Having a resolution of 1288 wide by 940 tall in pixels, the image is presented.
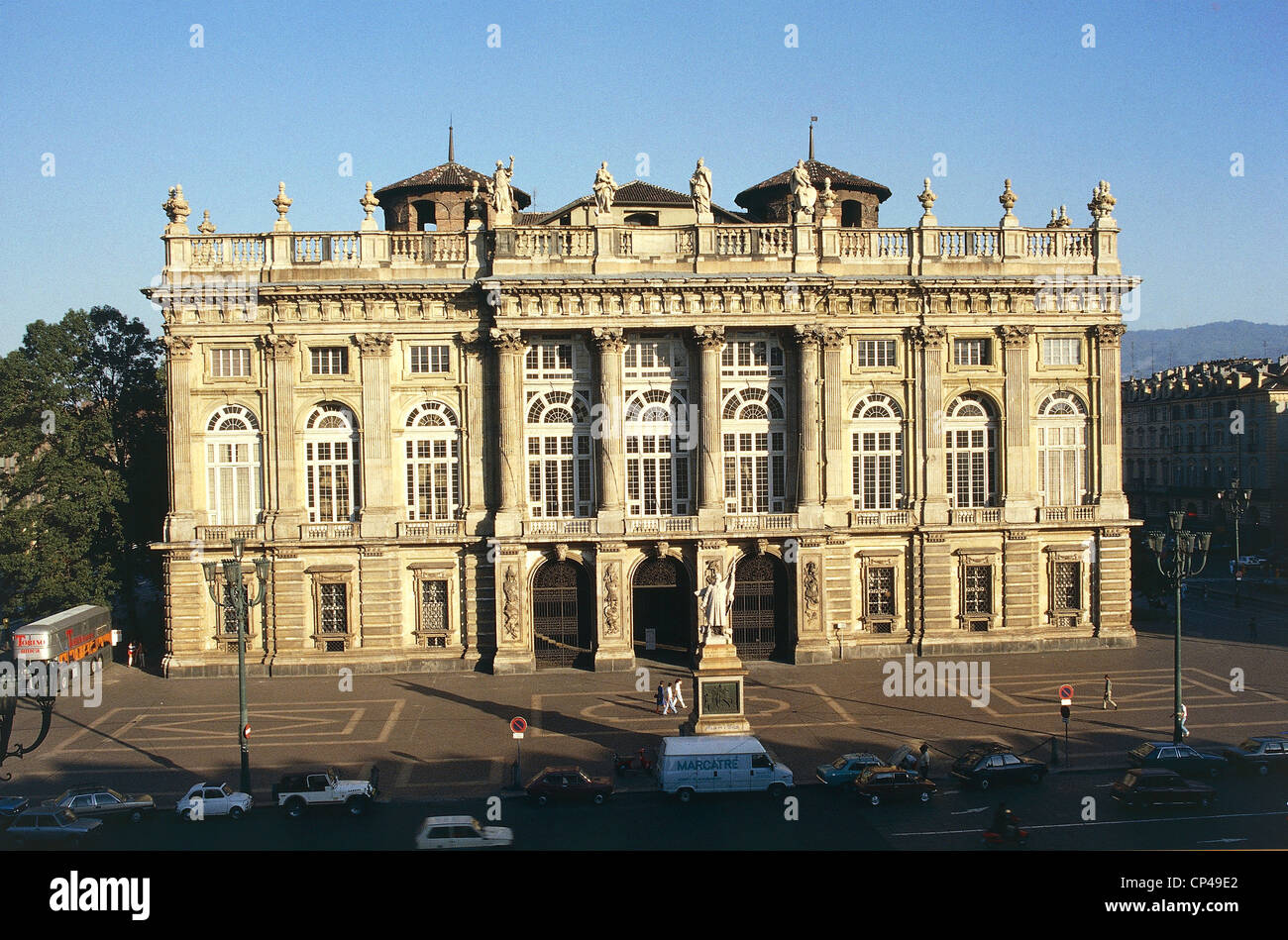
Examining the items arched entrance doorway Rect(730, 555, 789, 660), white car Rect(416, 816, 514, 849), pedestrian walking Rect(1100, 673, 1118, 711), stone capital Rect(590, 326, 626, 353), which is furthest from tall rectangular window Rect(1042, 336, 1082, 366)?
white car Rect(416, 816, 514, 849)

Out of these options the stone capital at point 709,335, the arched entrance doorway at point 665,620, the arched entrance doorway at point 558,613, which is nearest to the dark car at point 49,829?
the arched entrance doorway at point 558,613

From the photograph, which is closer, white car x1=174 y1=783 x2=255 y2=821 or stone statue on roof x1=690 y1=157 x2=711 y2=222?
white car x1=174 y1=783 x2=255 y2=821

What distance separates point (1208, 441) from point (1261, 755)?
244ft

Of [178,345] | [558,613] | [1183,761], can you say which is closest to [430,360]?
[178,345]

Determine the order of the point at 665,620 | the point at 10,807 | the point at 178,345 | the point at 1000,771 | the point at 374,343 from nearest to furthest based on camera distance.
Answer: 1. the point at 10,807
2. the point at 1000,771
3. the point at 178,345
4. the point at 374,343
5. the point at 665,620

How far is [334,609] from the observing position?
4972 centimetres

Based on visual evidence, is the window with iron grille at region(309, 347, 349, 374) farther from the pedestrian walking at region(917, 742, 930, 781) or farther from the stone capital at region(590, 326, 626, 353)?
the pedestrian walking at region(917, 742, 930, 781)

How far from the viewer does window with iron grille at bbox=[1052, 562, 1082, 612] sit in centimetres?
5206

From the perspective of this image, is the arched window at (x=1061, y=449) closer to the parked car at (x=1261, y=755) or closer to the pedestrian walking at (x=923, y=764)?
the parked car at (x=1261, y=755)

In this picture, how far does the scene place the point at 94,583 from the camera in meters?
53.8

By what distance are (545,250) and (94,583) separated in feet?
92.8

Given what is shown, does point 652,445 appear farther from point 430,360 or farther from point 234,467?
point 234,467

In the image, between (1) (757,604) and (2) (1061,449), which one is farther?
(2) (1061,449)

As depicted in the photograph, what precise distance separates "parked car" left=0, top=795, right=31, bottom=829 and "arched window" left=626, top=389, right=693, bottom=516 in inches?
1080
